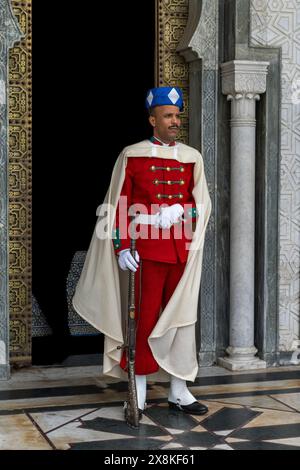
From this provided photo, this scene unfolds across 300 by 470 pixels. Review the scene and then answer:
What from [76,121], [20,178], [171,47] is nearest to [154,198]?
[20,178]

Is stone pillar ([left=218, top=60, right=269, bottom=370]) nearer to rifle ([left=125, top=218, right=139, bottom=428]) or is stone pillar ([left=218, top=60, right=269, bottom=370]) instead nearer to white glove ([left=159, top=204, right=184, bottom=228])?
white glove ([left=159, top=204, right=184, bottom=228])

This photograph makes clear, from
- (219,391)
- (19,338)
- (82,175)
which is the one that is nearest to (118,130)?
(82,175)

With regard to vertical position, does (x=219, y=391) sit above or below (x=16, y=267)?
below

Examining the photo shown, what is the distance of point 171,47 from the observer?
5.43 m

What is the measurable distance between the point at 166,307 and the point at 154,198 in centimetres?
53

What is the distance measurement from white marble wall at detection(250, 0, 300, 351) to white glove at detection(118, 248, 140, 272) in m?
1.54

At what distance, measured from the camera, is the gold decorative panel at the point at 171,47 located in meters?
5.40

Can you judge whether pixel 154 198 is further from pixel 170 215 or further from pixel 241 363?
pixel 241 363

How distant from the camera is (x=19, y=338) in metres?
5.29

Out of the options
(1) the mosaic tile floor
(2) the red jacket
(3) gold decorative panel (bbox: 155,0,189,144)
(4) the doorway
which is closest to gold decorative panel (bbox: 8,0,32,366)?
(1) the mosaic tile floor

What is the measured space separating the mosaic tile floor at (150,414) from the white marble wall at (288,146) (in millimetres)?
404

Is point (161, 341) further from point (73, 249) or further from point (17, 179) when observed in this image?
point (73, 249)

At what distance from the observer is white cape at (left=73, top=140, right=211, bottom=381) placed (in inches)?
165

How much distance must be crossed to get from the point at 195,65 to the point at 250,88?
401mm
